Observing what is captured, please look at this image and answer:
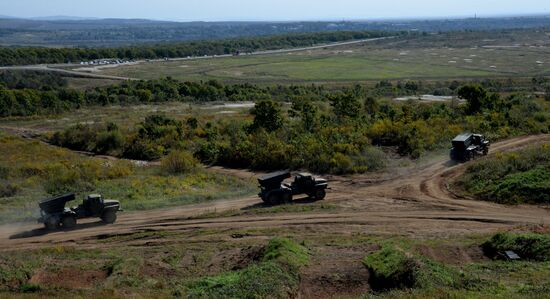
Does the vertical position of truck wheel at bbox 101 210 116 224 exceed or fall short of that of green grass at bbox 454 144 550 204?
it falls short

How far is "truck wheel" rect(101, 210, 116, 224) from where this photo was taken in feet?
82.3

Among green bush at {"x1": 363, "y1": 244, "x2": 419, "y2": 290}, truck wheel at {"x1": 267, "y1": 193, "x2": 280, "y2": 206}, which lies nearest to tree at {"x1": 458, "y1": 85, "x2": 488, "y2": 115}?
truck wheel at {"x1": 267, "y1": 193, "x2": 280, "y2": 206}

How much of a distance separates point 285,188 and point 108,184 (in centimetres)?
1116

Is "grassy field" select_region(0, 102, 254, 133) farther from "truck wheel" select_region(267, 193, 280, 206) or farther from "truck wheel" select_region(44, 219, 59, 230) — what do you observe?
"truck wheel" select_region(44, 219, 59, 230)

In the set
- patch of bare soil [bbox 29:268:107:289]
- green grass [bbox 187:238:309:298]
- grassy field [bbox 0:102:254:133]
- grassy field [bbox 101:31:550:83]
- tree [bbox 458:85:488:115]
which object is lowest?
grassy field [bbox 0:102:254:133]

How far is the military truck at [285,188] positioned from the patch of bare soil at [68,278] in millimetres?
10553

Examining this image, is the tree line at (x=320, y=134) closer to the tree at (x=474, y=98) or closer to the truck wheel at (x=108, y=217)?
the tree at (x=474, y=98)

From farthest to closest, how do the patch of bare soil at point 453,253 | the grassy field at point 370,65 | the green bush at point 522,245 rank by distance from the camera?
the grassy field at point 370,65 → the patch of bare soil at point 453,253 → the green bush at point 522,245

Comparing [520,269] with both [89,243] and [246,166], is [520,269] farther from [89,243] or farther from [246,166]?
[246,166]

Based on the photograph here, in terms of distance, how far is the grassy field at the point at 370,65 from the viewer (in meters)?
114

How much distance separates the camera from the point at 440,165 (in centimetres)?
3347

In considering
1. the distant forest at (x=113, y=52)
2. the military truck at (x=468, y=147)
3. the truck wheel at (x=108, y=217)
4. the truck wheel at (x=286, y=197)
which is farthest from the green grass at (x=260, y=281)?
the distant forest at (x=113, y=52)

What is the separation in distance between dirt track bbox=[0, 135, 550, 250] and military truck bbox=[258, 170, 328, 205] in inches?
30.7

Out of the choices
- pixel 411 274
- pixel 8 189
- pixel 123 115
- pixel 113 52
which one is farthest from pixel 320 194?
pixel 113 52
